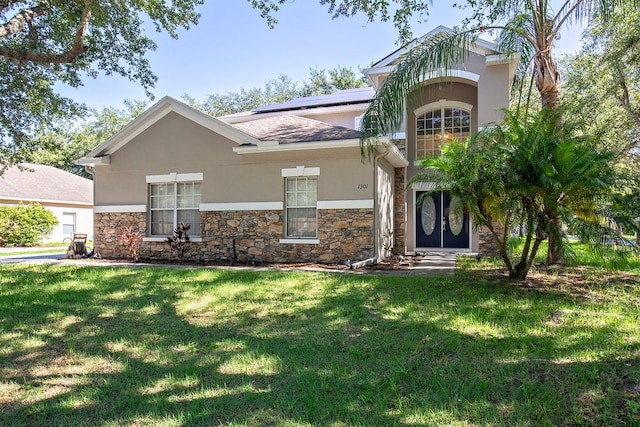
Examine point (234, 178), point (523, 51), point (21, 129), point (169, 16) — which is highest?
point (169, 16)

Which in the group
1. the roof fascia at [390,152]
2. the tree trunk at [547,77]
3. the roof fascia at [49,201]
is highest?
the tree trunk at [547,77]

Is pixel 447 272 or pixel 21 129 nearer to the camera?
pixel 447 272

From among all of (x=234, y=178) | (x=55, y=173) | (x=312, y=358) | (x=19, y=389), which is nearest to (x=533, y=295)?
(x=312, y=358)

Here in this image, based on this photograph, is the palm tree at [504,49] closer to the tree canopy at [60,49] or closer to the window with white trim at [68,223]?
the tree canopy at [60,49]

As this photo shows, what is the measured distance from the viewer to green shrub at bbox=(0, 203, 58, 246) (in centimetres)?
2066

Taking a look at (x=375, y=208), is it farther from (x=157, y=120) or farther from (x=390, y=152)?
(x=157, y=120)

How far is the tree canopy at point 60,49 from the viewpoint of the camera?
428 inches

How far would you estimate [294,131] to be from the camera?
505 inches

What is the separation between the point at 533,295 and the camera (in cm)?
709

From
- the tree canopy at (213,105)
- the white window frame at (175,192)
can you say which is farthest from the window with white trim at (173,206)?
the tree canopy at (213,105)

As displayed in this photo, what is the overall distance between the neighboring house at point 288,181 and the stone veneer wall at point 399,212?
0.04 m

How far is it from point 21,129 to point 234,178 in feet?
21.9

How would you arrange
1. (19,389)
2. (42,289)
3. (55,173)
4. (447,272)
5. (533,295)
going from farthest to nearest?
1. (55,173)
2. (447,272)
3. (42,289)
4. (533,295)
5. (19,389)

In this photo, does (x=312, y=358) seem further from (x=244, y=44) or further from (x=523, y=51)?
(x=244, y=44)
